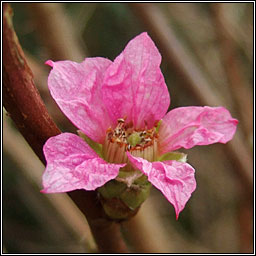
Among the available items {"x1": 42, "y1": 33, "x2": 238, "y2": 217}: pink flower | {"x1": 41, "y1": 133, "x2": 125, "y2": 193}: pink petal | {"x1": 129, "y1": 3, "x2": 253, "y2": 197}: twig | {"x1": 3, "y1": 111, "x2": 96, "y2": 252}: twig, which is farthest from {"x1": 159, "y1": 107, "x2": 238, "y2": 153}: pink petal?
{"x1": 3, "y1": 111, "x2": 96, "y2": 252}: twig

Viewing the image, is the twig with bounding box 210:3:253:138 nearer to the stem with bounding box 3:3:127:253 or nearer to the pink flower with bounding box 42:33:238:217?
the pink flower with bounding box 42:33:238:217

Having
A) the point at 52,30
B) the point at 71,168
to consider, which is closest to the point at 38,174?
the point at 52,30

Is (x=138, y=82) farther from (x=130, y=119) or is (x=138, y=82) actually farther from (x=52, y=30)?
(x=52, y=30)

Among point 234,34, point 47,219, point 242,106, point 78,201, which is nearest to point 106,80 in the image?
point 78,201

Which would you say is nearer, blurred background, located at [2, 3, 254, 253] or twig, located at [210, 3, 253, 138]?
blurred background, located at [2, 3, 254, 253]

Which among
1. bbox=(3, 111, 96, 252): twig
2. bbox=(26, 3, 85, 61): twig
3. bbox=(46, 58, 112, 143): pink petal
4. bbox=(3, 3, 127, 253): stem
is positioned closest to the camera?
bbox=(3, 3, 127, 253): stem

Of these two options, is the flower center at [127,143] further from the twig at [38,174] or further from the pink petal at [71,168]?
the twig at [38,174]
